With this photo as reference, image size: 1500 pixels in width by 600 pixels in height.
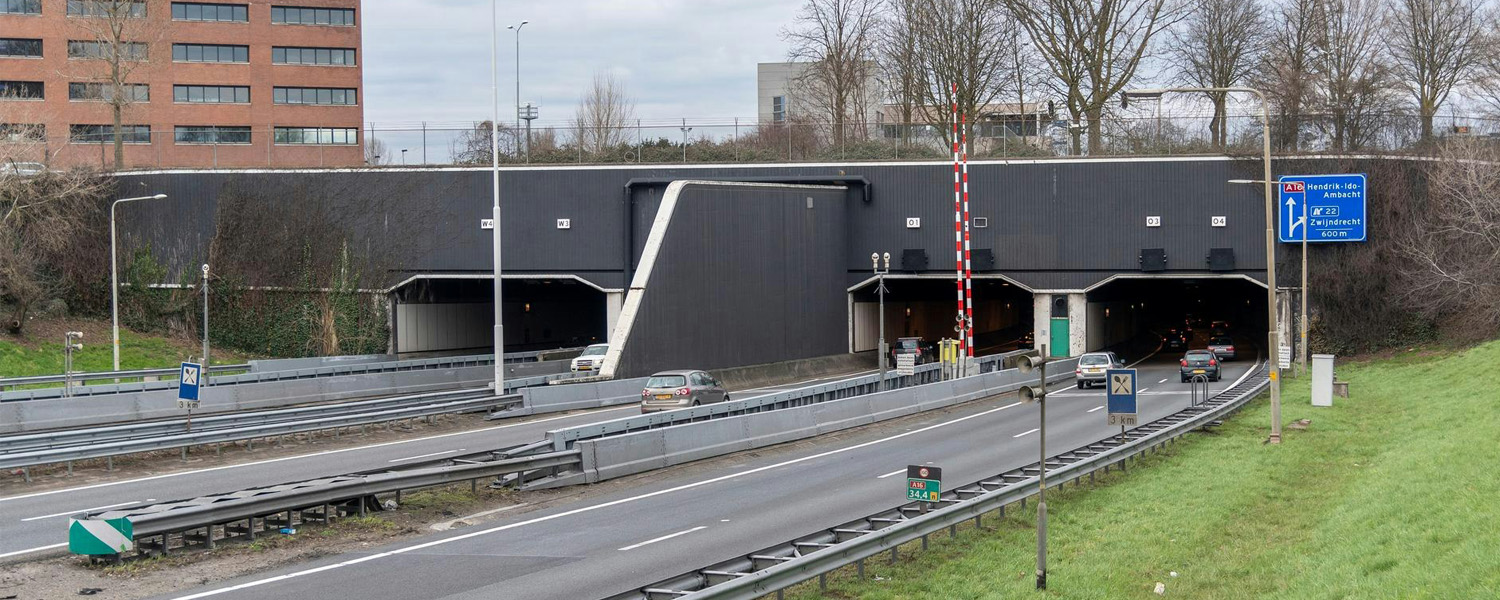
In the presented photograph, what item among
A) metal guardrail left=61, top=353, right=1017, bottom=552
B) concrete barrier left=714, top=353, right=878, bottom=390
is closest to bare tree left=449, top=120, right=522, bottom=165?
concrete barrier left=714, top=353, right=878, bottom=390

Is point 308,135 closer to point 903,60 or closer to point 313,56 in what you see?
point 313,56

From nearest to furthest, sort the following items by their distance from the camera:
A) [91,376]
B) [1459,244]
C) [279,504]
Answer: [279,504]
[91,376]
[1459,244]

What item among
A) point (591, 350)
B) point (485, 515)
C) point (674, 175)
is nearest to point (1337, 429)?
point (485, 515)

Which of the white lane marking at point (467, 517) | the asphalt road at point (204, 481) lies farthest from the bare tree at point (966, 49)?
the white lane marking at point (467, 517)

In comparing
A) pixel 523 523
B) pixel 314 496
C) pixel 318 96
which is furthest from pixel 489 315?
pixel 314 496

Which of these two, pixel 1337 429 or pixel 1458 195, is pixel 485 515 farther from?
pixel 1458 195

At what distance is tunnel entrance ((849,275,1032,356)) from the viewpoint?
58.3 m

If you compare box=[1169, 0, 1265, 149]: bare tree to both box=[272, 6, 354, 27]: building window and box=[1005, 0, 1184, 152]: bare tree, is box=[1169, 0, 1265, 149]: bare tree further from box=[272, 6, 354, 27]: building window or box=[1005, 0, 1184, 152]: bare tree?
box=[272, 6, 354, 27]: building window

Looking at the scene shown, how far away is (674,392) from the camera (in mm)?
33594

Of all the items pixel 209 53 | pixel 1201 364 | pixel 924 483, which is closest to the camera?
pixel 924 483

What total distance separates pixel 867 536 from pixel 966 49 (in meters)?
57.2

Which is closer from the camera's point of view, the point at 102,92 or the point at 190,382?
the point at 190,382

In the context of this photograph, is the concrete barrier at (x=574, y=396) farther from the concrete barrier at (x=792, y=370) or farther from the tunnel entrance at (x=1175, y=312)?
the tunnel entrance at (x=1175, y=312)

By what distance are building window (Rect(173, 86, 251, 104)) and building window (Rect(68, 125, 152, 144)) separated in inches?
112
